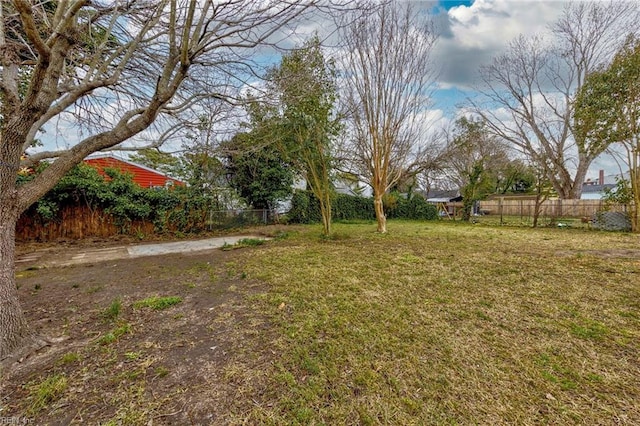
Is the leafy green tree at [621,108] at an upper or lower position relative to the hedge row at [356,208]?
upper

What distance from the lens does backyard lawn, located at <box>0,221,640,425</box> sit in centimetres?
141

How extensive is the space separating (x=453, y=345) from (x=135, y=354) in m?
2.51

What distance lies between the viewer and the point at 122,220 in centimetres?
782

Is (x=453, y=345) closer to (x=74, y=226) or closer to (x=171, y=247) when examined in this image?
(x=171, y=247)

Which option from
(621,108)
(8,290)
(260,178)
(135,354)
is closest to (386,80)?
(260,178)

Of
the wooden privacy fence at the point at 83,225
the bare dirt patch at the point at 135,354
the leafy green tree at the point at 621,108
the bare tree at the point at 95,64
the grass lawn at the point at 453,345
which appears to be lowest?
the grass lawn at the point at 453,345

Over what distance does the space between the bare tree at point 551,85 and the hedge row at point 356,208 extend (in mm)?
6199

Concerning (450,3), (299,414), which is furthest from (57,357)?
(450,3)

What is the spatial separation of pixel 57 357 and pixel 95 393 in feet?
2.22

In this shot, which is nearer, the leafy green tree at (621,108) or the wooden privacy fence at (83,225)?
the wooden privacy fence at (83,225)

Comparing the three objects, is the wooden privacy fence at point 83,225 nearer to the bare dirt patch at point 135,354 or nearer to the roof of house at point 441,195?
the bare dirt patch at point 135,354

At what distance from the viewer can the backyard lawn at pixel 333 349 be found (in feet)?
4.64

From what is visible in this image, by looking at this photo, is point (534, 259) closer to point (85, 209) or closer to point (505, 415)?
point (505, 415)

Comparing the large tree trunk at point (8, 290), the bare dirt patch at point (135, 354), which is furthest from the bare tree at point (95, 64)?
the bare dirt patch at point (135, 354)
